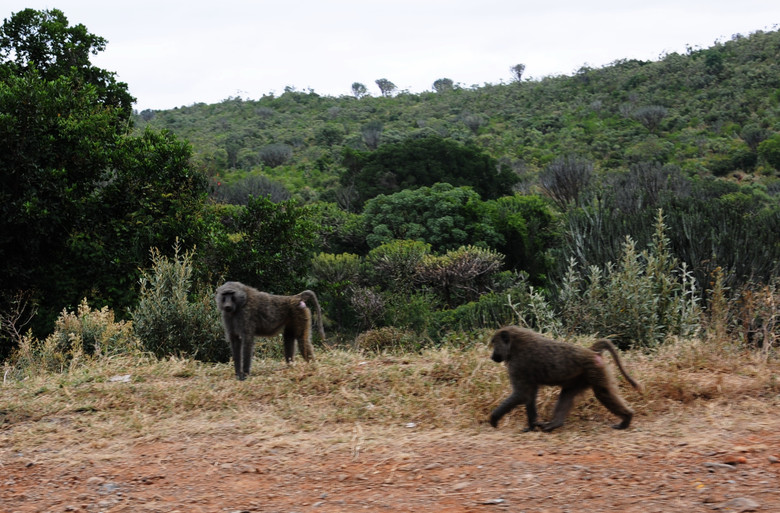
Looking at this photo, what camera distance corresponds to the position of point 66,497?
4414mm

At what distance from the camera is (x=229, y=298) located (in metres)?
6.94

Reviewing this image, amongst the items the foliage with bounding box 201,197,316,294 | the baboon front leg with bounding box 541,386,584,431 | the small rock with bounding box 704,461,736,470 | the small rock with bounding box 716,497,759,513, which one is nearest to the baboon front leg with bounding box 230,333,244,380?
the baboon front leg with bounding box 541,386,584,431

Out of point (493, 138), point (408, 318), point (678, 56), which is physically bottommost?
point (408, 318)

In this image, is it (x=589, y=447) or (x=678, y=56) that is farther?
(x=678, y=56)

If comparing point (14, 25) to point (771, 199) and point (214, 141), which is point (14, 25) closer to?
point (771, 199)

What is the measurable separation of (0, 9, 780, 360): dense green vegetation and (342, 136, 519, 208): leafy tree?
0.45 feet

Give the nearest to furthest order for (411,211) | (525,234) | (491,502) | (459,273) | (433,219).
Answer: (491,502)
(459,273)
(525,234)
(433,219)
(411,211)

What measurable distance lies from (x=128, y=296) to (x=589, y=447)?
1138cm

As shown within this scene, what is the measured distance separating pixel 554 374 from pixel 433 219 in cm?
2789

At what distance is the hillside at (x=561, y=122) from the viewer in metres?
49.7

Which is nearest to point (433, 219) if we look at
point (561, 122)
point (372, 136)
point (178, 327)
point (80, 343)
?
point (178, 327)

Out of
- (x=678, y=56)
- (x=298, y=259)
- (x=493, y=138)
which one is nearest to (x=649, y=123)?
(x=493, y=138)

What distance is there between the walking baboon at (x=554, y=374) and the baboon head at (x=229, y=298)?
2.86 m

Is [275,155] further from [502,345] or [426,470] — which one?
[426,470]
